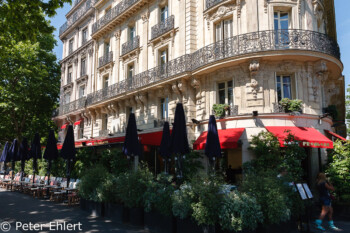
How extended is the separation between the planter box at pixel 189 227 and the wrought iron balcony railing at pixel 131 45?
47.9 feet

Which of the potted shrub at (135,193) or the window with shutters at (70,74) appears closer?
the potted shrub at (135,193)

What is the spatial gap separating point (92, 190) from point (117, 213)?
6.01 ft

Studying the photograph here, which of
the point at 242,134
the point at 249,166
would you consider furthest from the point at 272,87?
the point at 249,166

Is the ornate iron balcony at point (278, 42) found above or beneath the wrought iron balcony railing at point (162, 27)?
beneath

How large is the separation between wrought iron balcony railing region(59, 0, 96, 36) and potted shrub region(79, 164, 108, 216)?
18.7 metres

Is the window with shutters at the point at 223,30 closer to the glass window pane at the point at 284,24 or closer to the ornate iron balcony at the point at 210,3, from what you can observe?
the ornate iron balcony at the point at 210,3

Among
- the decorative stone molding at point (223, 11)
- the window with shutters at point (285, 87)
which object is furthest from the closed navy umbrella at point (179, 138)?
the decorative stone molding at point (223, 11)

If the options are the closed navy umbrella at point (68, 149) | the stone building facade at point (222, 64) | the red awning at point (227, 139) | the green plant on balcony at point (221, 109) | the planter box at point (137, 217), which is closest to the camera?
the planter box at point (137, 217)

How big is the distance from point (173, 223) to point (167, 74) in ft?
33.6

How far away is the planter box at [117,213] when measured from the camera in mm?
8492

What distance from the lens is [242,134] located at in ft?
41.2

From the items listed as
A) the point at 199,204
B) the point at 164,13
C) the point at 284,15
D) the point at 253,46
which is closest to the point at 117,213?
the point at 199,204

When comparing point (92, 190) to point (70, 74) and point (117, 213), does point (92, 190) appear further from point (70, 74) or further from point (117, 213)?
point (70, 74)

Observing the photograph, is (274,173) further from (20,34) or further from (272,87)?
(20,34)
